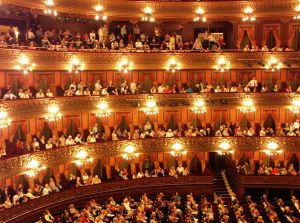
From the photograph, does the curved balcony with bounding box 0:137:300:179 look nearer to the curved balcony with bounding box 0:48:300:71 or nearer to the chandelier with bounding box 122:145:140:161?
the chandelier with bounding box 122:145:140:161

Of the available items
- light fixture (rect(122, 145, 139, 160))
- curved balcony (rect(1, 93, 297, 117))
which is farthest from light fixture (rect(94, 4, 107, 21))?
light fixture (rect(122, 145, 139, 160))

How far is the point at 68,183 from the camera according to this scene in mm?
26453

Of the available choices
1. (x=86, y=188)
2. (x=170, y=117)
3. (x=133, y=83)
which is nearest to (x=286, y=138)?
(x=170, y=117)

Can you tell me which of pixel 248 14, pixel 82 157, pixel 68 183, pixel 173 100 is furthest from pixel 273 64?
pixel 68 183

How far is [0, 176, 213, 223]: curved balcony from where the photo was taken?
22.3m

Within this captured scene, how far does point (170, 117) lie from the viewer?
3023 cm

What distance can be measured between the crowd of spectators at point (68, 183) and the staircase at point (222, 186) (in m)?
2.09

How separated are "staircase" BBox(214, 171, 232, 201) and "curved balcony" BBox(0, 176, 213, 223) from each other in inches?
25.6

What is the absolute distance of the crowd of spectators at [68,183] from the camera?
872 inches

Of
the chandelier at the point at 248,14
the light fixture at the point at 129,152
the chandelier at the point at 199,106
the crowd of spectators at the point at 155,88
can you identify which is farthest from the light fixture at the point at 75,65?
the chandelier at the point at 248,14

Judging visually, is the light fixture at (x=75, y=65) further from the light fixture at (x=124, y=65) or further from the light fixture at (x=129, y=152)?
the light fixture at (x=129, y=152)

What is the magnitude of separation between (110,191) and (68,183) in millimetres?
2596

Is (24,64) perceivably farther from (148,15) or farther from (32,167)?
(148,15)

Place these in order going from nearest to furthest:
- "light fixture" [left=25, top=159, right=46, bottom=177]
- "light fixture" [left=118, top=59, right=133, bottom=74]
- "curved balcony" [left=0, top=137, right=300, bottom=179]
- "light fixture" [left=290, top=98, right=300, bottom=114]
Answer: "light fixture" [left=25, top=159, right=46, bottom=177] < "curved balcony" [left=0, top=137, right=300, bottom=179] < "light fixture" [left=118, top=59, right=133, bottom=74] < "light fixture" [left=290, top=98, right=300, bottom=114]
